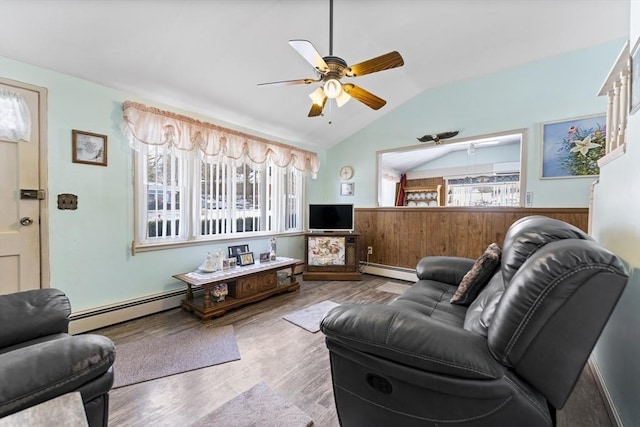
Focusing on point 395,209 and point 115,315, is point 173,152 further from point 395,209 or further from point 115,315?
point 395,209

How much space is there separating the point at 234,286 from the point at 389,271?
2465 millimetres

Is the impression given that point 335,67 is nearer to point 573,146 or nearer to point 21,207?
point 21,207

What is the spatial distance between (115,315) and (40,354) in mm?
2027

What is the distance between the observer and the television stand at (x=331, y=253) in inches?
159

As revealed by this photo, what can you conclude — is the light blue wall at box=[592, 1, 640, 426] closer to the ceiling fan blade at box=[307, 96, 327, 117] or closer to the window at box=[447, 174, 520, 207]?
the ceiling fan blade at box=[307, 96, 327, 117]

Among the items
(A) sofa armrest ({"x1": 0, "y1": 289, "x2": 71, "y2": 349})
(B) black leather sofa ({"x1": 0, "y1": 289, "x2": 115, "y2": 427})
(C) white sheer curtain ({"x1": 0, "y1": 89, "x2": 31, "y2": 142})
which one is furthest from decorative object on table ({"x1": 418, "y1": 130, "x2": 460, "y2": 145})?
(C) white sheer curtain ({"x1": 0, "y1": 89, "x2": 31, "y2": 142})

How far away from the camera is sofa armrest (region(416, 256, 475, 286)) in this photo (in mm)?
2104

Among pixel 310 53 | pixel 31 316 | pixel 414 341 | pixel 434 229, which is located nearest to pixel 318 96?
pixel 310 53

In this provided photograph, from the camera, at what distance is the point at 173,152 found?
2.84 metres

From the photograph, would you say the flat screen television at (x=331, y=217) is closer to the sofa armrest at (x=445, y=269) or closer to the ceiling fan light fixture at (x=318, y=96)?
the sofa armrest at (x=445, y=269)

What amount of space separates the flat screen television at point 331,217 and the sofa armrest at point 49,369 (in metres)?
3.37

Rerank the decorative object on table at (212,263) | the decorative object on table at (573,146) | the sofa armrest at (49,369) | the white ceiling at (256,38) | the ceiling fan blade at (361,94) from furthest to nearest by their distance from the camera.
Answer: the decorative object on table at (212,263) < the decorative object on table at (573,146) < the ceiling fan blade at (361,94) < the white ceiling at (256,38) < the sofa armrest at (49,369)

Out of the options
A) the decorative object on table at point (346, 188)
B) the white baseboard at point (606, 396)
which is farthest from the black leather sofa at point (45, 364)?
the decorative object on table at point (346, 188)

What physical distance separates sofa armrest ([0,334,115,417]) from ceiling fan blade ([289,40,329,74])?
1.77 metres
